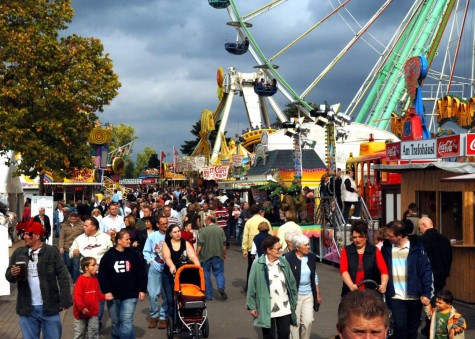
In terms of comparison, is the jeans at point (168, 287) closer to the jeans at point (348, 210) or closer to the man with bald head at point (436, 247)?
the man with bald head at point (436, 247)

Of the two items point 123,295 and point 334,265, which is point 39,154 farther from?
point 123,295

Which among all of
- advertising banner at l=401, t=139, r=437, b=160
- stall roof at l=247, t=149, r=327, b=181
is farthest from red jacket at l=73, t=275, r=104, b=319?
stall roof at l=247, t=149, r=327, b=181

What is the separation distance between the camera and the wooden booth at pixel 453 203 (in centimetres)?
1242

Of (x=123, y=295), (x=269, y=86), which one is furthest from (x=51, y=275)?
(x=269, y=86)

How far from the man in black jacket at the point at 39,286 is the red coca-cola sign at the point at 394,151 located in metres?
10.0

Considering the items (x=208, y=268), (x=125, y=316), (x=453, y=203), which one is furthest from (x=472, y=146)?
(x=125, y=316)

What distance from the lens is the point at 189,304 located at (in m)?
9.79

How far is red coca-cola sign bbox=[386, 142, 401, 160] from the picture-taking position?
53.9ft

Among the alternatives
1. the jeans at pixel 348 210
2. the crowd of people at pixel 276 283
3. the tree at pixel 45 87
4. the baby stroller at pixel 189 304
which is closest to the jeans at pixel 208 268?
the baby stroller at pixel 189 304

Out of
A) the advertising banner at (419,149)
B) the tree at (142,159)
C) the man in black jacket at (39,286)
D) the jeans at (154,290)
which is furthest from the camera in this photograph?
the tree at (142,159)

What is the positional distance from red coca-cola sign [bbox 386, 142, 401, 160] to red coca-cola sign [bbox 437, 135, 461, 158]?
5.88 feet

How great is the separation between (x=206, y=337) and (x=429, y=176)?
5674mm

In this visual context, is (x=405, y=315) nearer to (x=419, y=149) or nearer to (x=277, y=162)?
(x=419, y=149)

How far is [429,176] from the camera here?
13.9 metres
